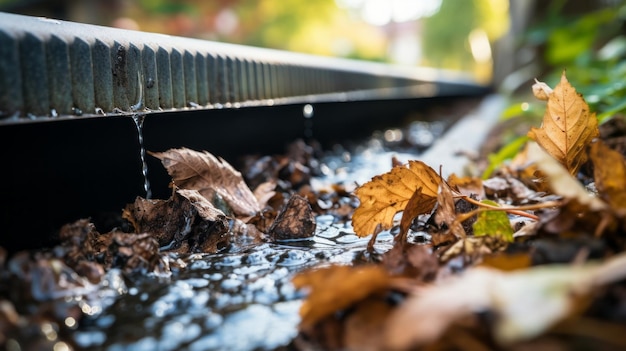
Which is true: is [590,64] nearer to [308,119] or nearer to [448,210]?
[308,119]

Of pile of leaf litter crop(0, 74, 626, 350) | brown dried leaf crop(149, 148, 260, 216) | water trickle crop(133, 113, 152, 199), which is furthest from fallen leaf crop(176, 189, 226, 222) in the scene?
water trickle crop(133, 113, 152, 199)

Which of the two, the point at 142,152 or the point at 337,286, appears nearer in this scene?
the point at 337,286

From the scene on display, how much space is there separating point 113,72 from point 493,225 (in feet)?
3.13

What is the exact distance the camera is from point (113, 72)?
1.37 metres

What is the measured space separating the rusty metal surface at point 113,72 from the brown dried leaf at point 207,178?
0.18m

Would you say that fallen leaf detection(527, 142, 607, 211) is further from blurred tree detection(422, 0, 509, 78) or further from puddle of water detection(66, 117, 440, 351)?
blurred tree detection(422, 0, 509, 78)

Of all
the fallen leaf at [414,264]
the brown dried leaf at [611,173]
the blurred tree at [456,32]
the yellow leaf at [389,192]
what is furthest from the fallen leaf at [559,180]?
the blurred tree at [456,32]

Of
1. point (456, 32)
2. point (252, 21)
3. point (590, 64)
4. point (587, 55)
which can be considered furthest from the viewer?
point (456, 32)

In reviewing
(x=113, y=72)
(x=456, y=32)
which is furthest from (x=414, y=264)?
(x=456, y=32)

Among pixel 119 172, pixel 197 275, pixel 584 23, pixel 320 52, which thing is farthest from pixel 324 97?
pixel 320 52

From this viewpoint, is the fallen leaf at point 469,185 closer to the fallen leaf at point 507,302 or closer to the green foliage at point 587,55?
the green foliage at point 587,55

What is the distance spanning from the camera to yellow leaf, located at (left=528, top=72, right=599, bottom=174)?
1.17 meters

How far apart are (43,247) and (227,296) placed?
56 centimetres

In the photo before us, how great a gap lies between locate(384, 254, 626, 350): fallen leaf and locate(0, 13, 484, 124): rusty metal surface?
35.1 inches
